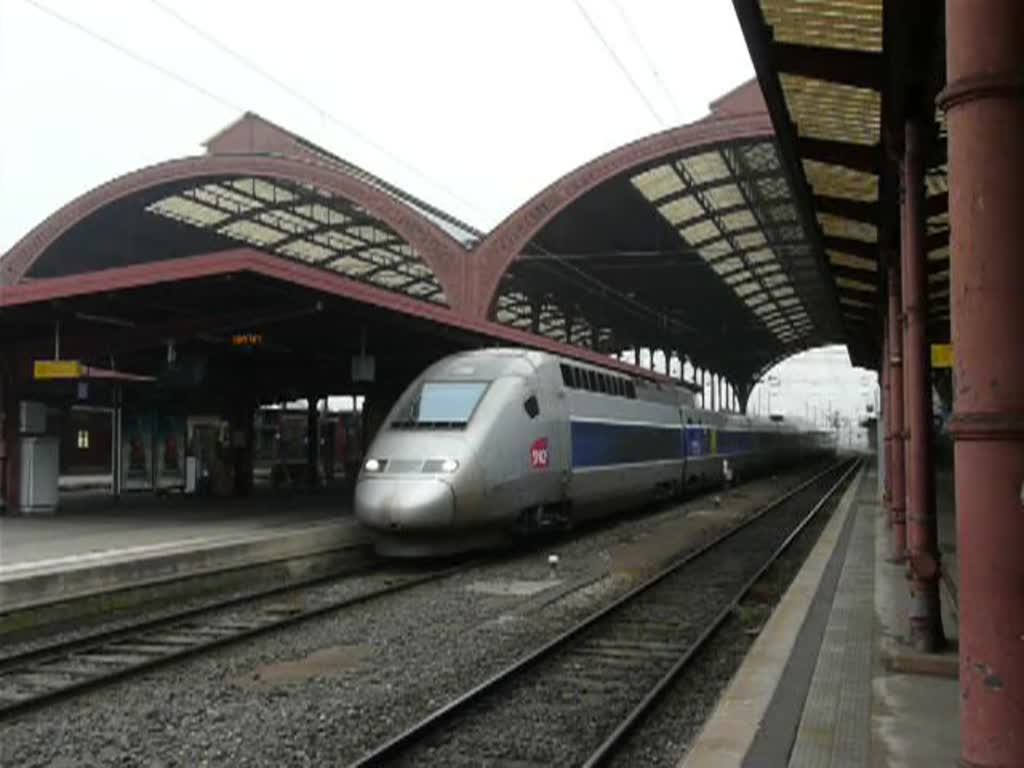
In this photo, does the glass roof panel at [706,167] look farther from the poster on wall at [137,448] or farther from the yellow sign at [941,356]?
the poster on wall at [137,448]

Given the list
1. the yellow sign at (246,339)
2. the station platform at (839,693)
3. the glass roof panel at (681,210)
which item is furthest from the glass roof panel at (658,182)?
the station platform at (839,693)

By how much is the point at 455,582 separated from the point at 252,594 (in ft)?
8.34

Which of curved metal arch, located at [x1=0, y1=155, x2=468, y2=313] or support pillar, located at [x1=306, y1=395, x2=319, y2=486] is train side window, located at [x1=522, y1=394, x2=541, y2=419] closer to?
support pillar, located at [x1=306, y1=395, x2=319, y2=486]

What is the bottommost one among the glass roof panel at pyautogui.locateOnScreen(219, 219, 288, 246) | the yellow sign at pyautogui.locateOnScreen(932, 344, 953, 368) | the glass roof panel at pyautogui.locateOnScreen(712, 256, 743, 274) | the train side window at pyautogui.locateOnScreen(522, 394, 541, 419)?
the train side window at pyautogui.locateOnScreen(522, 394, 541, 419)

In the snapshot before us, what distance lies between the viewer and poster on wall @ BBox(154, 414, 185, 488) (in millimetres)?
27828

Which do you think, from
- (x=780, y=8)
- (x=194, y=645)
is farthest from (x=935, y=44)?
(x=194, y=645)

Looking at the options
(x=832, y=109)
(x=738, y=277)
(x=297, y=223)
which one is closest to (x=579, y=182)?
(x=297, y=223)

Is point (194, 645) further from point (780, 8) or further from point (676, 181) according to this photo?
point (676, 181)

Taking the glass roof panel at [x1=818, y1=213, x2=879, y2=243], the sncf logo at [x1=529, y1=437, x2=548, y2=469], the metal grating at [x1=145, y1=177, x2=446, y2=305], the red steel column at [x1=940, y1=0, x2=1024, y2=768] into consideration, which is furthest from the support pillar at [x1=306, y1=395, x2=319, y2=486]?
the red steel column at [x1=940, y1=0, x2=1024, y2=768]

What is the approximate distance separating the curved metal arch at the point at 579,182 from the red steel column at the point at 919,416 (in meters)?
19.6

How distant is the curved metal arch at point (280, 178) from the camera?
32562mm

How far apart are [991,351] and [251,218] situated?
128 feet

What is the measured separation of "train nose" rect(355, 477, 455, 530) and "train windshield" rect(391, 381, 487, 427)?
1270 mm

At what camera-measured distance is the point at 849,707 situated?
245 inches
